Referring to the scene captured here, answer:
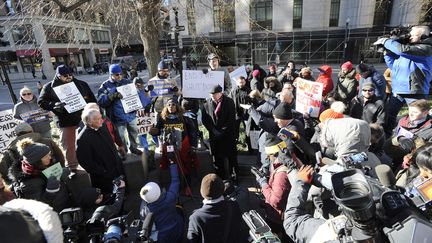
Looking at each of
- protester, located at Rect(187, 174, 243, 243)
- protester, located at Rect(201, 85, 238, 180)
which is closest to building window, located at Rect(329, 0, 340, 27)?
protester, located at Rect(201, 85, 238, 180)

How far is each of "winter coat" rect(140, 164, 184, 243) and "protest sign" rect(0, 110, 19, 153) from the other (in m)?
3.90

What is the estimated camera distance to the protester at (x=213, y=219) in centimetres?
234

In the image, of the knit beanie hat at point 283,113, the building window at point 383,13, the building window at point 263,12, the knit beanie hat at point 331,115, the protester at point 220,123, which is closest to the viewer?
the knit beanie hat at point 331,115

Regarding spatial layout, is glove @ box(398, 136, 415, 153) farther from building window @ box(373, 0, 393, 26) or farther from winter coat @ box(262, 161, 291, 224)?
building window @ box(373, 0, 393, 26)

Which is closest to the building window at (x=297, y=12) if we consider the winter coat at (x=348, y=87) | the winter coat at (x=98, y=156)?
the winter coat at (x=348, y=87)

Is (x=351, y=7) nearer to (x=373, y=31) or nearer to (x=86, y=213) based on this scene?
(x=373, y=31)

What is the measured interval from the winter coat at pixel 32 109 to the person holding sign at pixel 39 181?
2.74 meters

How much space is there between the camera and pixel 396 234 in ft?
3.80

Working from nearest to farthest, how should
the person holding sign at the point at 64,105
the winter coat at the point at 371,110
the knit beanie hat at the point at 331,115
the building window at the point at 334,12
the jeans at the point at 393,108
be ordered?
the knit beanie hat at the point at 331,115
the winter coat at the point at 371,110
the person holding sign at the point at 64,105
the jeans at the point at 393,108
the building window at the point at 334,12

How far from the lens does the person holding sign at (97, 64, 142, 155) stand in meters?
4.79

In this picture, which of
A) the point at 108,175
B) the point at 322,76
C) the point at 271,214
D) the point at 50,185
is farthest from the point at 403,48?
the point at 50,185

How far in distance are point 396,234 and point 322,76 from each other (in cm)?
593

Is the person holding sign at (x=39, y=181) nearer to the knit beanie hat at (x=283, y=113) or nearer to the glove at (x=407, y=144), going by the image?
the knit beanie hat at (x=283, y=113)

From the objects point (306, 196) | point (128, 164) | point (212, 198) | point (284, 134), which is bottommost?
point (128, 164)
